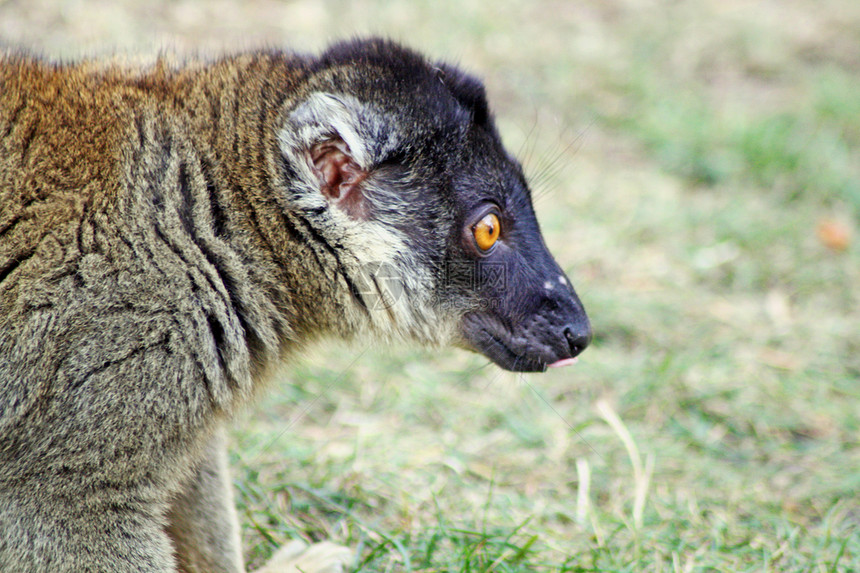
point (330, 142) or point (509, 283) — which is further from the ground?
point (330, 142)

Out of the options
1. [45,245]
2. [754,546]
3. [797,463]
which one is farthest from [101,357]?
[797,463]

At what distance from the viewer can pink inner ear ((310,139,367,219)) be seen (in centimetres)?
356

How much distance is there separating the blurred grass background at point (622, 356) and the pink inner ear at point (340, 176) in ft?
2.41

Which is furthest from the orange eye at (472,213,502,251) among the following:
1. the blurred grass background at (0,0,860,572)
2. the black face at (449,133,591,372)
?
the blurred grass background at (0,0,860,572)

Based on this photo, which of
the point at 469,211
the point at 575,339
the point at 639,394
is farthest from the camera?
the point at 639,394

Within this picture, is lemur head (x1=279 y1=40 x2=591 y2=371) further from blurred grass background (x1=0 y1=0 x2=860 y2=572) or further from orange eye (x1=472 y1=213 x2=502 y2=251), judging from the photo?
blurred grass background (x1=0 y1=0 x2=860 y2=572)

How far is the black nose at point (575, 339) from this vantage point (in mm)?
3916

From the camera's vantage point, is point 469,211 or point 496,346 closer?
point 469,211

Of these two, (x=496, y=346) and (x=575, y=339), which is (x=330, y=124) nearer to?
(x=496, y=346)

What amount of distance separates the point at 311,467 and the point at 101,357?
6.52 feet

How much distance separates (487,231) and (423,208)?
0.33 m

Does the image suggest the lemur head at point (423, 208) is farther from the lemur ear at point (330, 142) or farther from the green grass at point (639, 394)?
the green grass at point (639, 394)

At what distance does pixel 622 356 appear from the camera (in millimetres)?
6055

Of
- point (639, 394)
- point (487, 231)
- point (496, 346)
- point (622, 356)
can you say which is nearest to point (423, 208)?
point (487, 231)
